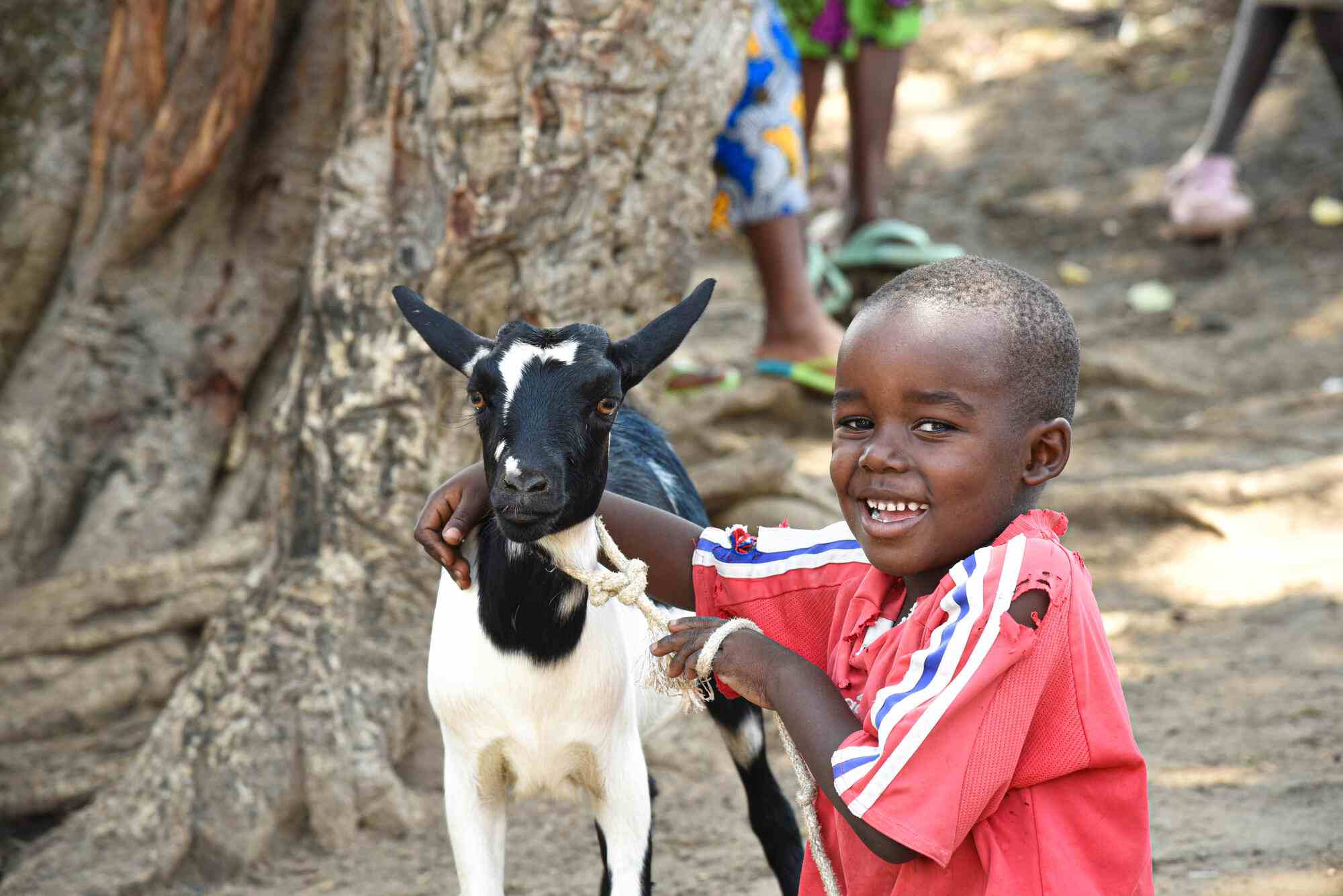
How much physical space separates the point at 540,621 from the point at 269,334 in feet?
8.65

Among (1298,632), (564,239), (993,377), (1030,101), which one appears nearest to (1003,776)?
(993,377)

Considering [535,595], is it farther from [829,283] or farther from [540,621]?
[829,283]

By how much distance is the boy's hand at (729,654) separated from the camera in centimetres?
208

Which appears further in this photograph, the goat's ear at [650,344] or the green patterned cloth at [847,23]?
the green patterned cloth at [847,23]

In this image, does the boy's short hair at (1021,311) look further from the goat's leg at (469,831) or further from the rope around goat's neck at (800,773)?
the goat's leg at (469,831)

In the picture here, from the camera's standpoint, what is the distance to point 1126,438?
242 inches

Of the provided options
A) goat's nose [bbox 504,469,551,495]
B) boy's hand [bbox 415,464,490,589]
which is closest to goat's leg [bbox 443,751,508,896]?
boy's hand [bbox 415,464,490,589]

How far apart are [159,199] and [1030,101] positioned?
7.11m

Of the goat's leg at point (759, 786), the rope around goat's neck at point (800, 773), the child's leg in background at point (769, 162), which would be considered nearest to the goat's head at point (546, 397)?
the rope around goat's neck at point (800, 773)

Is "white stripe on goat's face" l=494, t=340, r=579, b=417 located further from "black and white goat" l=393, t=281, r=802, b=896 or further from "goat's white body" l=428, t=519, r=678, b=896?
"goat's white body" l=428, t=519, r=678, b=896

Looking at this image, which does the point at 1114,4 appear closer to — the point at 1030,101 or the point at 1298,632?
the point at 1030,101

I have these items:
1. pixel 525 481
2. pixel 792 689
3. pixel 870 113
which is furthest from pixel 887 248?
pixel 792 689

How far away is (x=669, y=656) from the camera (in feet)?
7.38

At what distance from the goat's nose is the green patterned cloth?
461cm
